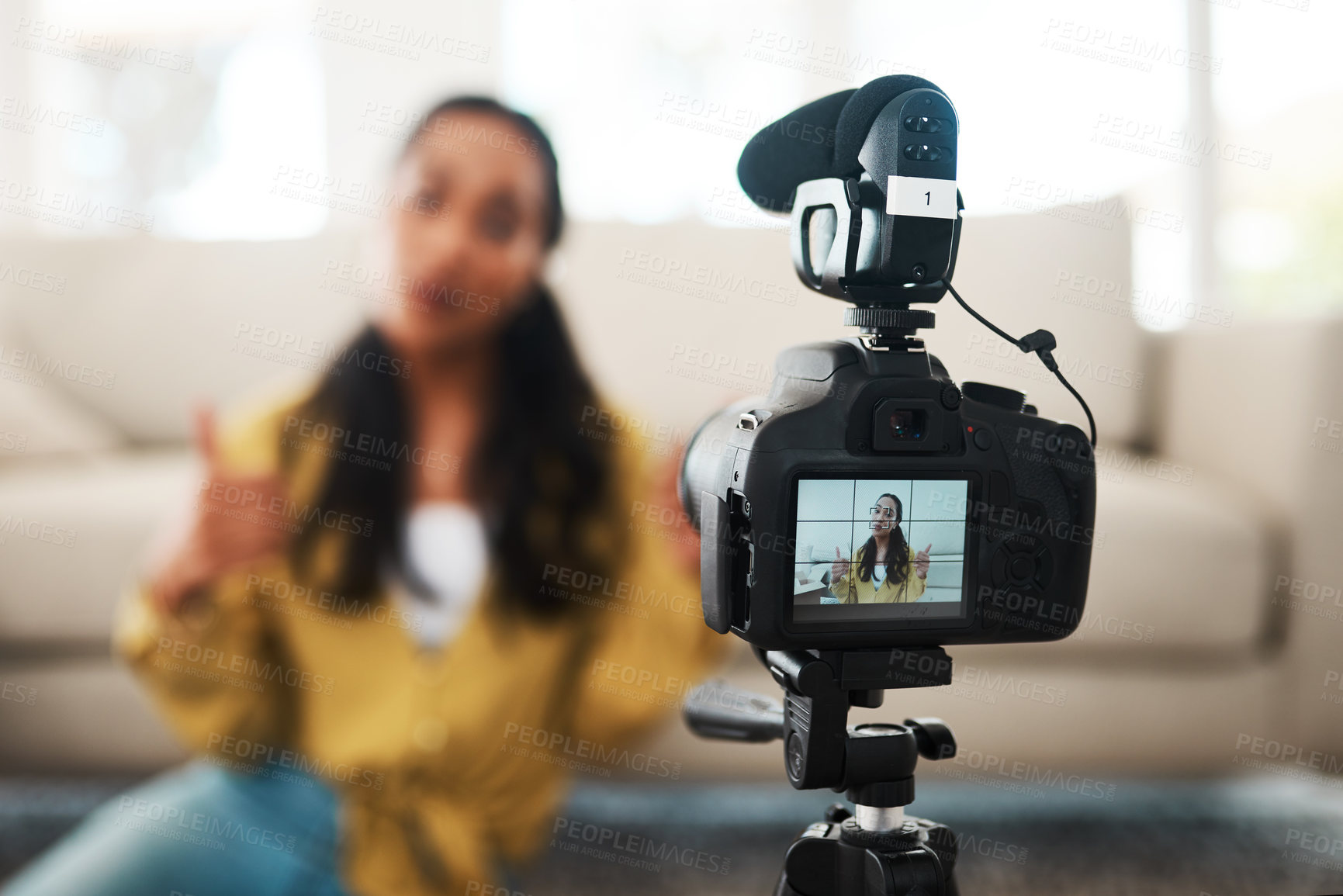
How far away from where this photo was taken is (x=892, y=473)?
538 millimetres

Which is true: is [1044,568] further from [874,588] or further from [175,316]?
[175,316]

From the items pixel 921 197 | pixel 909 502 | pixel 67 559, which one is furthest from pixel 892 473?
pixel 67 559

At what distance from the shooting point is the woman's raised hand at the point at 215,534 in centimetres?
122

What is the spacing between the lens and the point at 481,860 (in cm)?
120

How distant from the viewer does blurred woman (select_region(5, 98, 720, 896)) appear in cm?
117

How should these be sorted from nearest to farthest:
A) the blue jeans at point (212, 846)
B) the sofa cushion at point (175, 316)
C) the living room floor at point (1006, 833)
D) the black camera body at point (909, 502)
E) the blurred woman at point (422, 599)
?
the black camera body at point (909, 502) → the blue jeans at point (212, 846) → the blurred woman at point (422, 599) → the living room floor at point (1006, 833) → the sofa cushion at point (175, 316)

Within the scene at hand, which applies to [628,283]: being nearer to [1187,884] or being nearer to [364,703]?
[364,703]

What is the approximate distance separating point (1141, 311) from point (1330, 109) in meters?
0.74

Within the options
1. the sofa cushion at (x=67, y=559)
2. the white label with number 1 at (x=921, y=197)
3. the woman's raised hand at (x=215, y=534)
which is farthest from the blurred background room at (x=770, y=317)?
the white label with number 1 at (x=921, y=197)

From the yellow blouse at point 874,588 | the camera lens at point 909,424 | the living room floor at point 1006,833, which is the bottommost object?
the living room floor at point 1006,833

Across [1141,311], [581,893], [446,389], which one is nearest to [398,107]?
[446,389]

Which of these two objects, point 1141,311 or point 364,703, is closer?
point 364,703

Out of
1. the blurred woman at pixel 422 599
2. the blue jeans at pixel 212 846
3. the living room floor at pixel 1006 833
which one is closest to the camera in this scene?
the blue jeans at pixel 212 846

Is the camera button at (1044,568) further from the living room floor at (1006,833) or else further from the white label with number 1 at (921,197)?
the living room floor at (1006,833)
